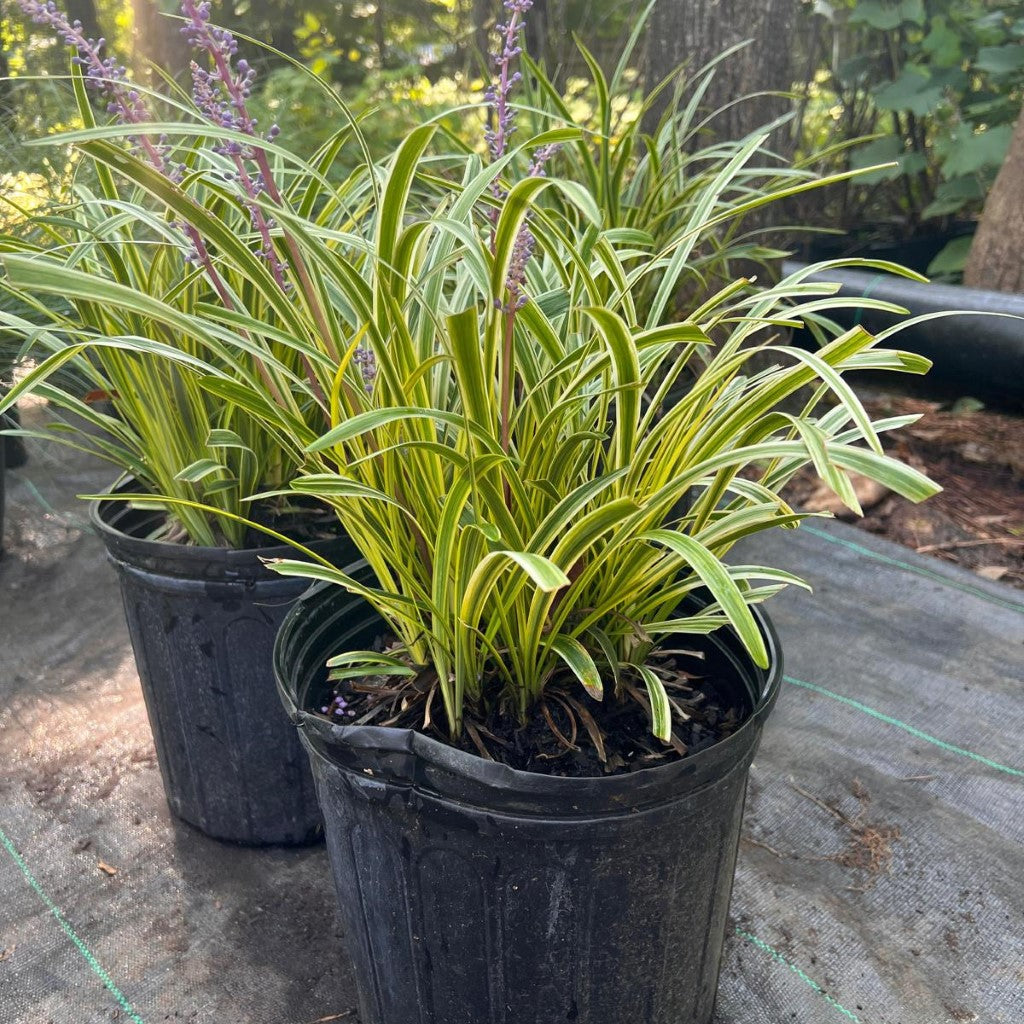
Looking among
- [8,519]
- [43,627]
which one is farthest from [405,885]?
[8,519]

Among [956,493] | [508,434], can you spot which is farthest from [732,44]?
[508,434]

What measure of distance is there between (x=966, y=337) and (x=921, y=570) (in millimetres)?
568

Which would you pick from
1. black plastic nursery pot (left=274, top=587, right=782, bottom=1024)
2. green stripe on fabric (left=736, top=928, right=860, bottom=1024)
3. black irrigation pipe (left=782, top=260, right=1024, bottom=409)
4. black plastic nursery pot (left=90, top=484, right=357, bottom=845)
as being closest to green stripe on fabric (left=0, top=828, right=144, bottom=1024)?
black plastic nursery pot (left=90, top=484, right=357, bottom=845)

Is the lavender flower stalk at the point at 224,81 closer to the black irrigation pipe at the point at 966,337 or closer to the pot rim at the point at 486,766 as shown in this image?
the pot rim at the point at 486,766

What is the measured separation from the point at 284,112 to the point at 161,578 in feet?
8.11

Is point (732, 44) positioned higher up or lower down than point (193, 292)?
higher up

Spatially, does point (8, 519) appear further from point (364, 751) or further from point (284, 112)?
point (364, 751)

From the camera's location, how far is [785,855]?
51.9 inches

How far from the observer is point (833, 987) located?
112 cm

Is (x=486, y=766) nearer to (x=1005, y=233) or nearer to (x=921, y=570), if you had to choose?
(x=921, y=570)

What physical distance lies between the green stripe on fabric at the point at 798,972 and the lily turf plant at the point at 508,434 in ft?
1.47

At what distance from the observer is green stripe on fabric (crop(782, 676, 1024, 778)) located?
145 centimetres

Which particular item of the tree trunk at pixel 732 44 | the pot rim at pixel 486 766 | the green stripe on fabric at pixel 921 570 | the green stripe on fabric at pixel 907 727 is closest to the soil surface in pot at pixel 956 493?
the green stripe on fabric at pixel 921 570

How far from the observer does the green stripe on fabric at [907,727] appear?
1450 millimetres
